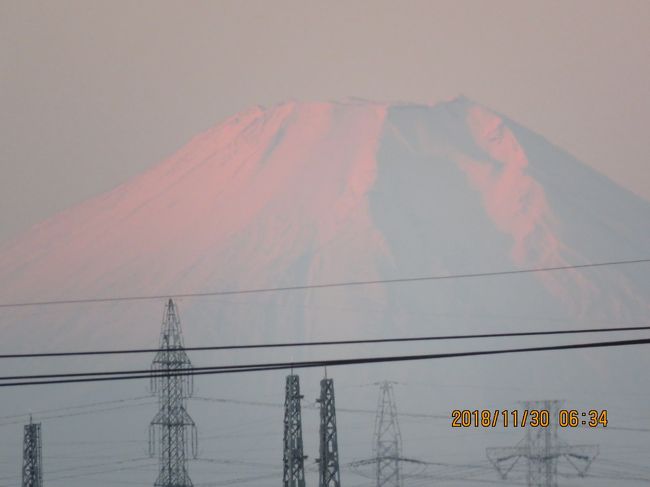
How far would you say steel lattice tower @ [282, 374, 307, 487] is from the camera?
33281mm

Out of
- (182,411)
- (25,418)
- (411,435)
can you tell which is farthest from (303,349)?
(182,411)

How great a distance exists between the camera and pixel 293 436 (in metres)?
34.0

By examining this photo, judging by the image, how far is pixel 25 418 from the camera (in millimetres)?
177500

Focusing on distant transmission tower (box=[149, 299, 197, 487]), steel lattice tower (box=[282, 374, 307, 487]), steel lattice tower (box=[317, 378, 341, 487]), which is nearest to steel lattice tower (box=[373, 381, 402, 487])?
distant transmission tower (box=[149, 299, 197, 487])

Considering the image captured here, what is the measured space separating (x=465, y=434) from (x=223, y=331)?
134ft

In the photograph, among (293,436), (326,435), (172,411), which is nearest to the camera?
(326,435)

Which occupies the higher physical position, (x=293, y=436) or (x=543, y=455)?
(x=543, y=455)
